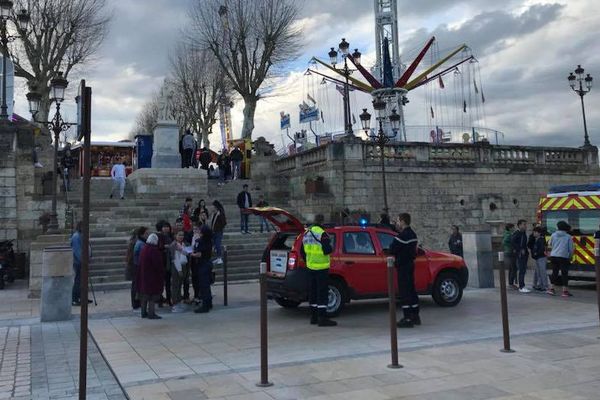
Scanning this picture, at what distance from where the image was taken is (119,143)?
33.8 meters

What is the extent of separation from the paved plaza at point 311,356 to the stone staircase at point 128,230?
13.8 feet

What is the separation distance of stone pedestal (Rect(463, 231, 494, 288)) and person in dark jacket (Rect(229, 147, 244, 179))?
14920 mm

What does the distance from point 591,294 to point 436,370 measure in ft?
26.7

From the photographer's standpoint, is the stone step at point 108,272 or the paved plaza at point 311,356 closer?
the paved plaza at point 311,356

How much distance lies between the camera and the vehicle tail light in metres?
9.11

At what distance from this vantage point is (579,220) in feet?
46.1

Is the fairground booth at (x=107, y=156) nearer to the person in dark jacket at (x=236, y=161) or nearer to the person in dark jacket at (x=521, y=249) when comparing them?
the person in dark jacket at (x=236, y=161)

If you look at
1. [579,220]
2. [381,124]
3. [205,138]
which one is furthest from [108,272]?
[205,138]

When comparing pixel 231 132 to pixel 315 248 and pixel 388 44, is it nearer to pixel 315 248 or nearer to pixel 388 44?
pixel 388 44

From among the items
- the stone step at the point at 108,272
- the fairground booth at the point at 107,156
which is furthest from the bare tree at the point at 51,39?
the stone step at the point at 108,272

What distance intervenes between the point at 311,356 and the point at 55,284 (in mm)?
5375

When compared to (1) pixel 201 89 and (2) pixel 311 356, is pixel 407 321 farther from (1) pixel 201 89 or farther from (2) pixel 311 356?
(1) pixel 201 89

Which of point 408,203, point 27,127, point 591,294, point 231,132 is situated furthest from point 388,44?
point 591,294

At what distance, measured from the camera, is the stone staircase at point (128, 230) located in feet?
48.0
